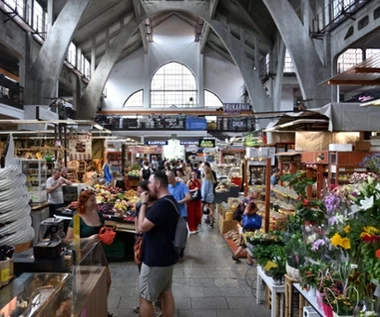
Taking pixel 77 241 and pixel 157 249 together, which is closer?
pixel 77 241

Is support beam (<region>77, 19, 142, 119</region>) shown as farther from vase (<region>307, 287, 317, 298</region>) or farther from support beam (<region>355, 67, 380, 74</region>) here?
vase (<region>307, 287, 317, 298</region>)

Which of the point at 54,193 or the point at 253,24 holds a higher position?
the point at 253,24

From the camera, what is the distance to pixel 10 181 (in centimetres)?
252

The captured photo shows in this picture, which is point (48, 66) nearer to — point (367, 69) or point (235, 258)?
point (235, 258)

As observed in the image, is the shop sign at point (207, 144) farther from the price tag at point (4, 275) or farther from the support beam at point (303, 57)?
the price tag at point (4, 275)

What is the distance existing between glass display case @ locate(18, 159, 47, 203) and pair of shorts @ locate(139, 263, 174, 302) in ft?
12.8

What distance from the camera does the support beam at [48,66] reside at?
1341 cm

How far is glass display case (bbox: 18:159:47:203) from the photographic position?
647cm

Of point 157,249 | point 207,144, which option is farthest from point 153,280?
point 207,144

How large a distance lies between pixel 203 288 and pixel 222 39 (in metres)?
18.0

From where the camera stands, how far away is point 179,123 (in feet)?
76.9

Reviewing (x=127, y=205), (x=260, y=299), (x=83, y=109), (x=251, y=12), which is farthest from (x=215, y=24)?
(x=260, y=299)

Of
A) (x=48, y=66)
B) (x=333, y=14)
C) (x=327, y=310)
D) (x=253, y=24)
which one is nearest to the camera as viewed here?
(x=327, y=310)

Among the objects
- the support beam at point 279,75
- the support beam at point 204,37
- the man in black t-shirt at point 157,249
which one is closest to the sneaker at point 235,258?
the man in black t-shirt at point 157,249
